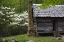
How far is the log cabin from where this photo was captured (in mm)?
27719

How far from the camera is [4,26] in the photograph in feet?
99.0

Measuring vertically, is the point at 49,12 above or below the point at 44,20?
above

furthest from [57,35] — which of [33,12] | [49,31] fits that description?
[33,12]

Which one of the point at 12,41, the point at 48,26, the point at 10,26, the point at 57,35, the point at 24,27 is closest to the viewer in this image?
the point at 12,41

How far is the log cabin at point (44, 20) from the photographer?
27.7 meters

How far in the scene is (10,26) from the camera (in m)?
30.3

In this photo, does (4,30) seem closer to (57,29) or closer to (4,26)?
(4,26)

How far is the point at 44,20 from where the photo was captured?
2859cm

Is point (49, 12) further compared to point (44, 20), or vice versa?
point (44, 20)

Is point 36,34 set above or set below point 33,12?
below

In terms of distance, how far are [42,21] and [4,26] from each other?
5.45 metres

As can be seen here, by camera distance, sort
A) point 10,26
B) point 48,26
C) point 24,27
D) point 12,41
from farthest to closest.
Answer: point 24,27, point 10,26, point 48,26, point 12,41

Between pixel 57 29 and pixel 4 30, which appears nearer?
pixel 57 29

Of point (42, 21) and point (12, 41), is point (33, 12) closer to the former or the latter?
point (42, 21)
